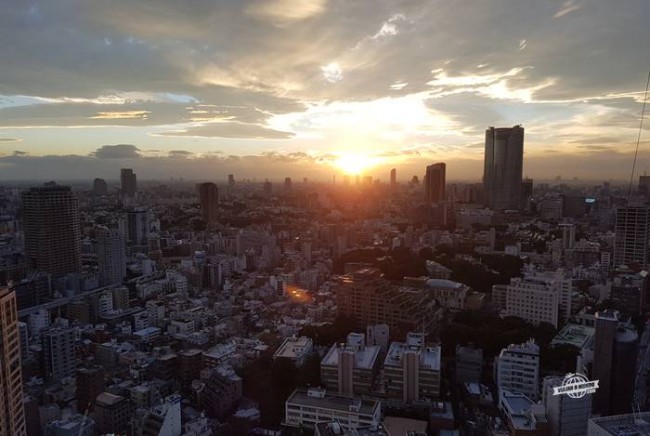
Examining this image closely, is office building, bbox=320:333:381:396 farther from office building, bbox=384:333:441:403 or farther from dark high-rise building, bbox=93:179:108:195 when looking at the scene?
dark high-rise building, bbox=93:179:108:195

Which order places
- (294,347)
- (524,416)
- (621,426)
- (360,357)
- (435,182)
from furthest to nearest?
(435,182) → (294,347) → (360,357) → (524,416) → (621,426)

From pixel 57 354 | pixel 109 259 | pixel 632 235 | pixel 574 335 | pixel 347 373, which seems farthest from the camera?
pixel 632 235

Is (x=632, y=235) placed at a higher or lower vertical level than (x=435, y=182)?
lower

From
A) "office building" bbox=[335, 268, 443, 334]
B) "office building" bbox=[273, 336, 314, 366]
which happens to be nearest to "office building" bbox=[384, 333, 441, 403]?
"office building" bbox=[273, 336, 314, 366]

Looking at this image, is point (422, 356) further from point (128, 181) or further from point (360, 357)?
point (128, 181)

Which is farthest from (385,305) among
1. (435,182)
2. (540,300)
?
(435,182)

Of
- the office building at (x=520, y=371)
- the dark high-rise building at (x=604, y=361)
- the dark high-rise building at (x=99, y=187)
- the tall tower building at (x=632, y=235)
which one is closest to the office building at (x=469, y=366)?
the office building at (x=520, y=371)
